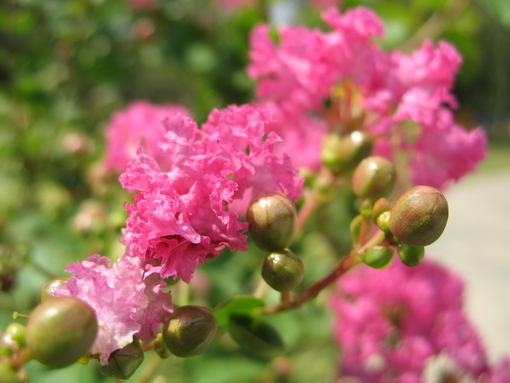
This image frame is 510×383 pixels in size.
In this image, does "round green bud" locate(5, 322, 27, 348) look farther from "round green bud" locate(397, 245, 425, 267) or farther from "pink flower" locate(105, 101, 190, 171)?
"pink flower" locate(105, 101, 190, 171)

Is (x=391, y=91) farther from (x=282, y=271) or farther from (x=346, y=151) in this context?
(x=282, y=271)

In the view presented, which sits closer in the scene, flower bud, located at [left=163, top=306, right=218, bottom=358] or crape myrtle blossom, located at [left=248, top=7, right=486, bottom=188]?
flower bud, located at [left=163, top=306, right=218, bottom=358]

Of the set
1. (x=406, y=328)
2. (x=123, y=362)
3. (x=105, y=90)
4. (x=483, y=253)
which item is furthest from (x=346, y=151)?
(x=483, y=253)

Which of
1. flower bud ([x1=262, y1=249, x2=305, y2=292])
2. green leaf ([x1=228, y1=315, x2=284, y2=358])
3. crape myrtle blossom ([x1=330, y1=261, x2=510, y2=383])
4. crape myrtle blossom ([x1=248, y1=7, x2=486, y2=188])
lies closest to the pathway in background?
crape myrtle blossom ([x1=330, y1=261, x2=510, y2=383])

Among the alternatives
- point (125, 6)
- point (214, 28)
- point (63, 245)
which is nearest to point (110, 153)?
point (63, 245)

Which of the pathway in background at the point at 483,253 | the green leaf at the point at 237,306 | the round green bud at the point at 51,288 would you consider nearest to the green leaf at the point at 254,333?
the green leaf at the point at 237,306

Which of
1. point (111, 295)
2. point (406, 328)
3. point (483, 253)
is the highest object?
point (111, 295)
